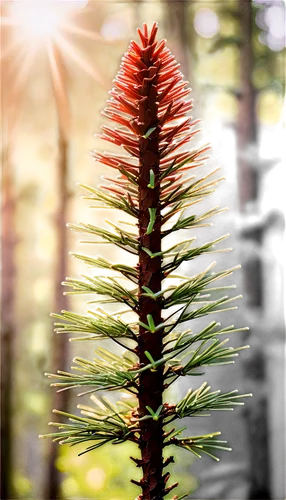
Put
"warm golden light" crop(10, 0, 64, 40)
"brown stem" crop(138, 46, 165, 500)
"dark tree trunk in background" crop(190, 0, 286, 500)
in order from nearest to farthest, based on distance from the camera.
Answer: "brown stem" crop(138, 46, 165, 500) → "dark tree trunk in background" crop(190, 0, 286, 500) → "warm golden light" crop(10, 0, 64, 40)

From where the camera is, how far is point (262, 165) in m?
1.45

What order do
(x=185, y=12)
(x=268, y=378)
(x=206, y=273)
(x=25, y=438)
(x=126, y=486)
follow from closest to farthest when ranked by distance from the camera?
(x=206, y=273)
(x=268, y=378)
(x=185, y=12)
(x=126, y=486)
(x=25, y=438)

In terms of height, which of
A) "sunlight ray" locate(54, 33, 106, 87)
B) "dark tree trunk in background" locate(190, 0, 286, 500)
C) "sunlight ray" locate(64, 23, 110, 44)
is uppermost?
"sunlight ray" locate(64, 23, 110, 44)

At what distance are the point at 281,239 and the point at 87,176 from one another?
897 mm

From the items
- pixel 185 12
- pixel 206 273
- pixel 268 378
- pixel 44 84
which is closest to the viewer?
pixel 206 273

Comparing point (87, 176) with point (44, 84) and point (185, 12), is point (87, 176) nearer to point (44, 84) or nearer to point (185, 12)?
point (44, 84)

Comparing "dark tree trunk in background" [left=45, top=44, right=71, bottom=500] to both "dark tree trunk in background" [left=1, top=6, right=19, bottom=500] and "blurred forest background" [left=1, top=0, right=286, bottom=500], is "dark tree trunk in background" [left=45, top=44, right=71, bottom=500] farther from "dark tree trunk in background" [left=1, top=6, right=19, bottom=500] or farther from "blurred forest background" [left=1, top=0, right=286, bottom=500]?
"dark tree trunk in background" [left=1, top=6, right=19, bottom=500]

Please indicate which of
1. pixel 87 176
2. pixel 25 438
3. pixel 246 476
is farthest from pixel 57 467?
pixel 87 176

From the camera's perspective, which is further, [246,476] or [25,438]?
[25,438]

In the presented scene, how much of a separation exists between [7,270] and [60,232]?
1.14 feet

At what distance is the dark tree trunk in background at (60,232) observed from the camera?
1.87 meters

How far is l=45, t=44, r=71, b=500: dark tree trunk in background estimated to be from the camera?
1.87m

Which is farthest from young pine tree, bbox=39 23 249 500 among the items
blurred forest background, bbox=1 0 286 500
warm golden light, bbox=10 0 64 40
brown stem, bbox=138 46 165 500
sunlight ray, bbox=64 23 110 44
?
sunlight ray, bbox=64 23 110 44

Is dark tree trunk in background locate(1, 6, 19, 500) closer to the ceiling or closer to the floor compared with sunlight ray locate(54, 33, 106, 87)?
closer to the floor
